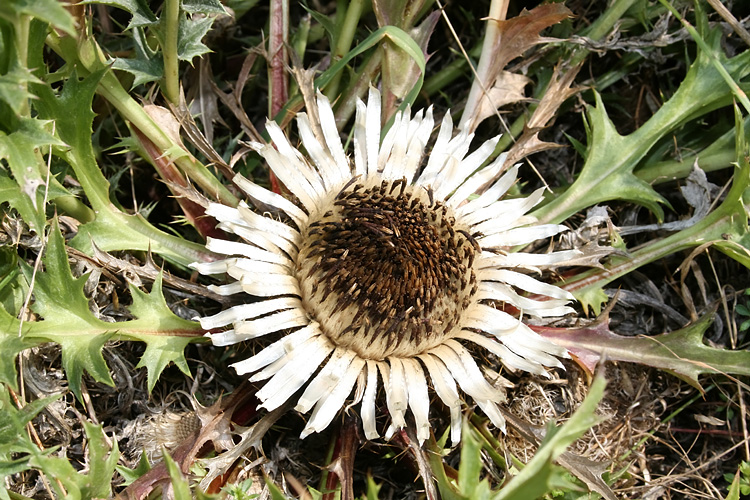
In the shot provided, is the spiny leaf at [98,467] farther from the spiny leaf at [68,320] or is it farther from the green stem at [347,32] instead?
the green stem at [347,32]

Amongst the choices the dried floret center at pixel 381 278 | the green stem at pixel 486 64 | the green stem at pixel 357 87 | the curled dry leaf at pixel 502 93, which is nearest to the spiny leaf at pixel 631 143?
the curled dry leaf at pixel 502 93

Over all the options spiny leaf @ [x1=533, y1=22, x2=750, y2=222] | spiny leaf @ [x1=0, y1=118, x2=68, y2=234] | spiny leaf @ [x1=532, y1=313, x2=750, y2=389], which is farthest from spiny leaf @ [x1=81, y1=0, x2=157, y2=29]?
spiny leaf @ [x1=532, y1=313, x2=750, y2=389]

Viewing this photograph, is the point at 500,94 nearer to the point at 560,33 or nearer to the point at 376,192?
the point at 560,33

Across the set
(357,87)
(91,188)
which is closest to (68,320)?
(91,188)

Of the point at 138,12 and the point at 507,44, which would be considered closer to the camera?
the point at 138,12

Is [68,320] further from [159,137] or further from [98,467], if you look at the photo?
[159,137]
